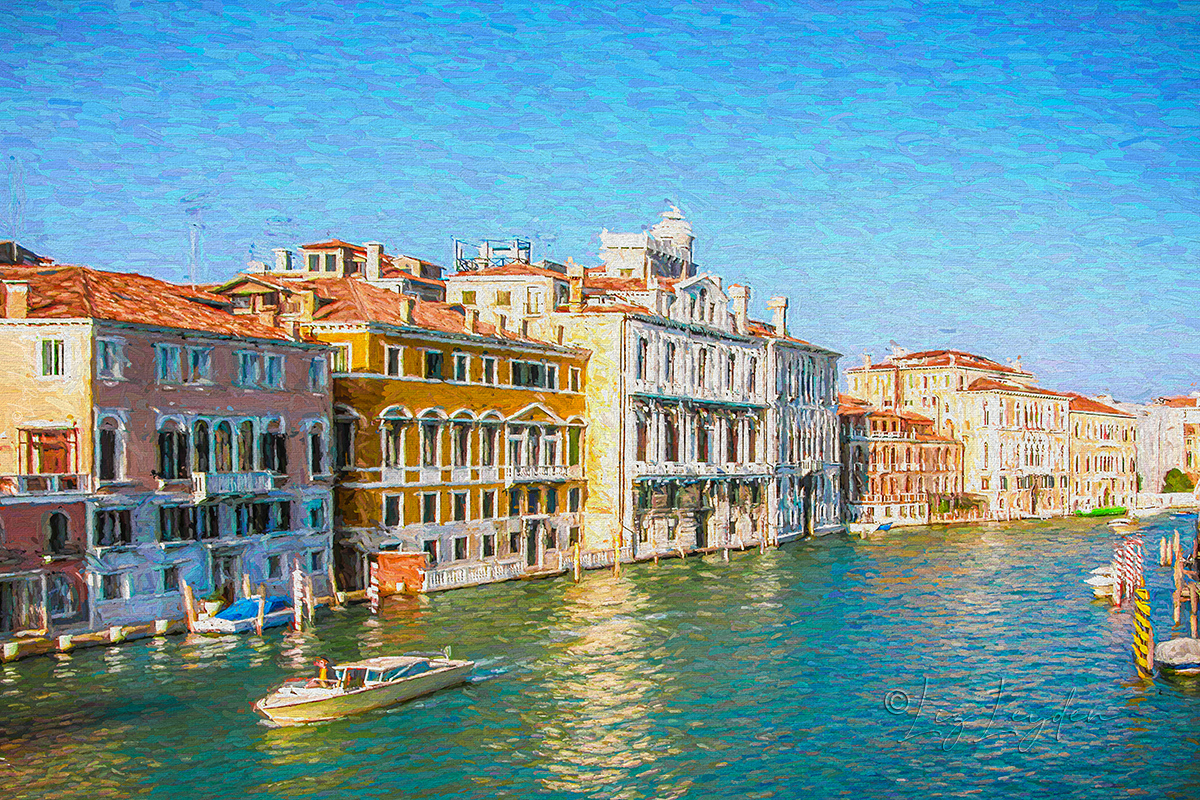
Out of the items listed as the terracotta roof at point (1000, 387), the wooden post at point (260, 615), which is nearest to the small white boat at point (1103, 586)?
the wooden post at point (260, 615)

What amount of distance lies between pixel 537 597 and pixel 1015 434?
219 ft

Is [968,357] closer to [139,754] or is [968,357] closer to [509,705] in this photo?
[509,705]

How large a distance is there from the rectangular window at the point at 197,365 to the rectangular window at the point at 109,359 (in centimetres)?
221

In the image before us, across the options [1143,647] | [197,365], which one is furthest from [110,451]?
[1143,647]

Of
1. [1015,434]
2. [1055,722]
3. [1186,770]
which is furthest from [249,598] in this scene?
[1015,434]

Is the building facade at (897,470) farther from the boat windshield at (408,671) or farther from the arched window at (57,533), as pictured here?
the arched window at (57,533)

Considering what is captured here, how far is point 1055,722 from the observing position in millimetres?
27391

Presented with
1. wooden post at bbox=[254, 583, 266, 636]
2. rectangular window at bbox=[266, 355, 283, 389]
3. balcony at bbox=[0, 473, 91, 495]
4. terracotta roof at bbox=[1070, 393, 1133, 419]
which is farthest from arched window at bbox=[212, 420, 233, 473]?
terracotta roof at bbox=[1070, 393, 1133, 419]

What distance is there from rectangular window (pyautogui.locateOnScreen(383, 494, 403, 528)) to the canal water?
352 cm

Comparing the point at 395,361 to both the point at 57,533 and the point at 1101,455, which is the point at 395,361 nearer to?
the point at 57,533

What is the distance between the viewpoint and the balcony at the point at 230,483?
36.6m

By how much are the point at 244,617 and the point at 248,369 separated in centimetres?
755

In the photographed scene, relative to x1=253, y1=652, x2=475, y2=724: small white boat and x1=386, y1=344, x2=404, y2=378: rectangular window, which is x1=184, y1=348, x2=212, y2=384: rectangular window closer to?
x1=386, y1=344, x2=404, y2=378: rectangular window

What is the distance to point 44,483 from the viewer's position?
3316cm
